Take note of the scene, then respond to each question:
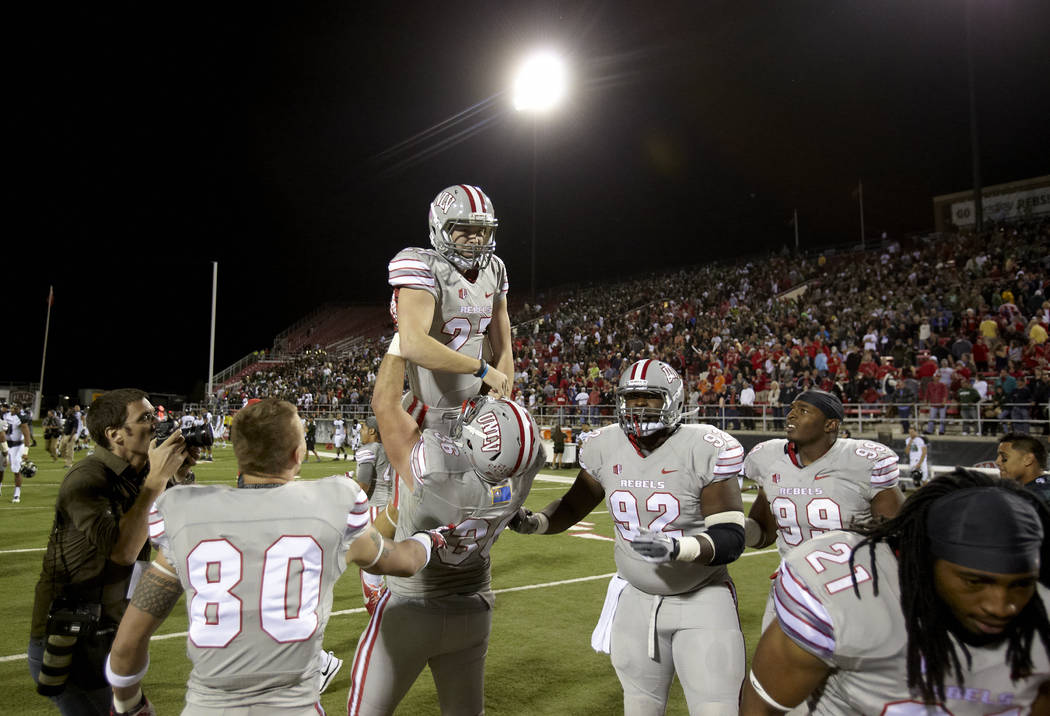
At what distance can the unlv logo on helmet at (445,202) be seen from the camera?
157 inches

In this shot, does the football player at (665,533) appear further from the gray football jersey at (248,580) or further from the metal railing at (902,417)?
the metal railing at (902,417)

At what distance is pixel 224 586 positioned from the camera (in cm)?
242

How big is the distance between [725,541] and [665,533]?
345 mm

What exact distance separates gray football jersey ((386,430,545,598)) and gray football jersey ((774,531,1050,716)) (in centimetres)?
137

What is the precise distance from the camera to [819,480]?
516cm

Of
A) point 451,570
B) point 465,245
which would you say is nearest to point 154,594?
point 451,570

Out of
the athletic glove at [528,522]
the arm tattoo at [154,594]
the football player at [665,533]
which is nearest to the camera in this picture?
the arm tattoo at [154,594]

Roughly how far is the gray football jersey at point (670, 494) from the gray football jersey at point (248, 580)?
184cm

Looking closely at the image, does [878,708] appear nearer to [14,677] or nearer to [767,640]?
[767,640]

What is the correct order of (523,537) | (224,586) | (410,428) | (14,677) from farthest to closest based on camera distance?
(523,537), (14,677), (410,428), (224,586)

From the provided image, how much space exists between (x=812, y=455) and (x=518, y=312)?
39.4 meters

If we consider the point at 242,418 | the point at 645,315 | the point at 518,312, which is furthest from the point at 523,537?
the point at 518,312

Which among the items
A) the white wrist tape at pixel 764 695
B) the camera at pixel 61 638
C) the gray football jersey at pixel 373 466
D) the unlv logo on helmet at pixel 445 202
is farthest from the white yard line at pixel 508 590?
the white wrist tape at pixel 764 695

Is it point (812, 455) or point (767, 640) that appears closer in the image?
point (767, 640)
